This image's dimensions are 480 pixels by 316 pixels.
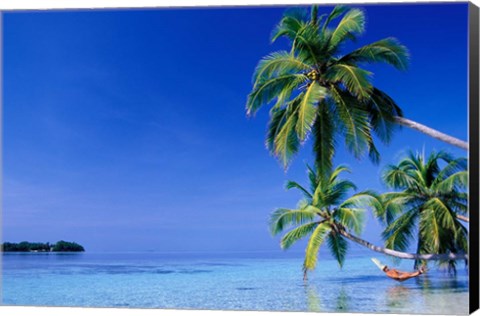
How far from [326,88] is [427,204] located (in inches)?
113

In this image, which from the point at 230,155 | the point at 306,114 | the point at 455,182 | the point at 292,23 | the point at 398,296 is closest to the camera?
the point at 306,114

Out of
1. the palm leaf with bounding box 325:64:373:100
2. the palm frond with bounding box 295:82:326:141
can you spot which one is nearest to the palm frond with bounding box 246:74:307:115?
the palm frond with bounding box 295:82:326:141

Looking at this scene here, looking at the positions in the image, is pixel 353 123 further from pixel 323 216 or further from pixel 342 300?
pixel 342 300

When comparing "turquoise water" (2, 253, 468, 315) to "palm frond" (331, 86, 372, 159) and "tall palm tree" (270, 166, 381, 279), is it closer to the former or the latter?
"tall palm tree" (270, 166, 381, 279)

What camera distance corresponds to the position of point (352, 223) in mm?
12555

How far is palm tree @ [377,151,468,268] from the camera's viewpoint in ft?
39.0

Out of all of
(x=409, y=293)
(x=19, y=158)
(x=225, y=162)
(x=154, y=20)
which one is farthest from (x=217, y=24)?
(x=409, y=293)

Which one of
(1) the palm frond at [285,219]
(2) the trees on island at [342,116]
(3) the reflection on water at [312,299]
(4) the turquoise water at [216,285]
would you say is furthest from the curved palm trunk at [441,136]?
(3) the reflection on water at [312,299]

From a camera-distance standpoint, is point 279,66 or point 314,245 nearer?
point 279,66

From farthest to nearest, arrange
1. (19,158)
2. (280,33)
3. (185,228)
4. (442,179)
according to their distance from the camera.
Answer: (185,228) < (19,158) < (442,179) < (280,33)

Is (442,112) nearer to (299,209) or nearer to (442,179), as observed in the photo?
(442,179)

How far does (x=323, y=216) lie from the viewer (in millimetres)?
12781

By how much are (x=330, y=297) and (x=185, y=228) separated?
3.39 meters

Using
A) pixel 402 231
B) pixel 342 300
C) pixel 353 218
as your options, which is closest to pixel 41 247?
pixel 342 300
